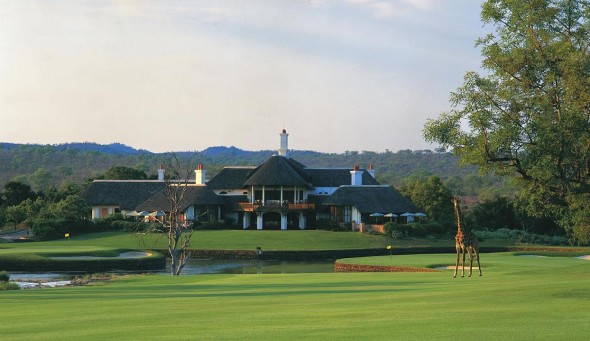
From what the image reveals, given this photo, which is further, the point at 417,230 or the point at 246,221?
the point at 246,221

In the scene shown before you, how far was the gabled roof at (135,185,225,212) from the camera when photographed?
67.9 metres

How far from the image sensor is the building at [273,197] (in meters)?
67.4

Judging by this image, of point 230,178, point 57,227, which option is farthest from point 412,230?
point 57,227

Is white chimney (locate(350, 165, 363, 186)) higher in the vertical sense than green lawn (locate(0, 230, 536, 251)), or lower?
higher

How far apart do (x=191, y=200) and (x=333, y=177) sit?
1356 cm

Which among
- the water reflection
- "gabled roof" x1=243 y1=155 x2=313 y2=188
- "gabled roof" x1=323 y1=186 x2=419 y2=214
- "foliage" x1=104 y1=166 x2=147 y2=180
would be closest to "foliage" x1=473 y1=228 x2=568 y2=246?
"gabled roof" x1=323 y1=186 x2=419 y2=214

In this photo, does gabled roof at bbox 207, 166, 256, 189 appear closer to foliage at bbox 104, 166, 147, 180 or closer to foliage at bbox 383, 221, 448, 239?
foliage at bbox 104, 166, 147, 180

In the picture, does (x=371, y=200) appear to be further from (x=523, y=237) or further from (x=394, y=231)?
(x=523, y=237)

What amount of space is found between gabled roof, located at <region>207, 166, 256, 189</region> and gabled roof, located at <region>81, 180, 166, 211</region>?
4.66m

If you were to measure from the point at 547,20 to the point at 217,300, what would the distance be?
667 inches

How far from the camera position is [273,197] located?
71.1 m

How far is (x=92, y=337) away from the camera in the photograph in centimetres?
1161

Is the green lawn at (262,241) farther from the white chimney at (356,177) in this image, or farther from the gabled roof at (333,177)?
the gabled roof at (333,177)

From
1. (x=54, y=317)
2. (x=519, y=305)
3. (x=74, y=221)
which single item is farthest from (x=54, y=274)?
(x=519, y=305)
